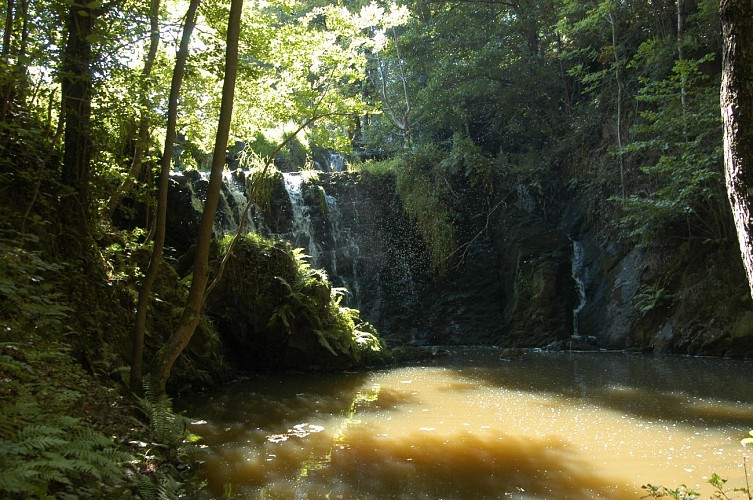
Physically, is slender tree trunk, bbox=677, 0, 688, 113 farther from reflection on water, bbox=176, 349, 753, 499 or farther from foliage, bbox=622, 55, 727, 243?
reflection on water, bbox=176, 349, 753, 499

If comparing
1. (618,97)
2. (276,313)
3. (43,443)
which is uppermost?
(618,97)

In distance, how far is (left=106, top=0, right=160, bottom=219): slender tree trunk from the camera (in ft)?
19.8

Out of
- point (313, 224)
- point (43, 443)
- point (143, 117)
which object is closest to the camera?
point (43, 443)

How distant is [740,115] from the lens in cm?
300

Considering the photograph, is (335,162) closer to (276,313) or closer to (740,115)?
(276,313)

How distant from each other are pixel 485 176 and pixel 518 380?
875 cm

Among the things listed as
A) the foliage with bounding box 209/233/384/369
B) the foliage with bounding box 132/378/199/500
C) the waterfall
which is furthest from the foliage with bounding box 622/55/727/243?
the foliage with bounding box 132/378/199/500

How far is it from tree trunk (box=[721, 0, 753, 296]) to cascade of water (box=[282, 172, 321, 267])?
1238 centimetres

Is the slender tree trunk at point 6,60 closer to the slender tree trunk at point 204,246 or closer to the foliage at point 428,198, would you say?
the slender tree trunk at point 204,246

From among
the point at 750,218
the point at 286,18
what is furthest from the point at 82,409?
the point at 286,18

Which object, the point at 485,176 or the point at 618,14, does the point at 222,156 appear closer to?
the point at 485,176

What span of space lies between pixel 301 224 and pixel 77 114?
9.30 metres

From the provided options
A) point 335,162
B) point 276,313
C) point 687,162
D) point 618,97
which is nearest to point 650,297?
point 687,162

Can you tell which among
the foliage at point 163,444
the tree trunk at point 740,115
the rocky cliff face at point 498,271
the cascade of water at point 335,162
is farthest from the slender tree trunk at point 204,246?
the cascade of water at point 335,162
